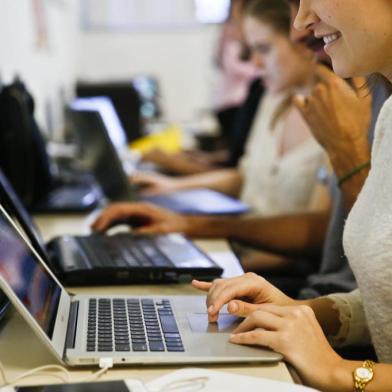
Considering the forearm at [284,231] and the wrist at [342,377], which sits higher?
the wrist at [342,377]

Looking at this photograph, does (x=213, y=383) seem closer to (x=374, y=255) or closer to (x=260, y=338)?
(x=260, y=338)

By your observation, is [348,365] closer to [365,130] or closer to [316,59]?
[365,130]

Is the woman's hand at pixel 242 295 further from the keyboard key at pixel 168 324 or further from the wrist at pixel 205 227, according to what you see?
the wrist at pixel 205 227

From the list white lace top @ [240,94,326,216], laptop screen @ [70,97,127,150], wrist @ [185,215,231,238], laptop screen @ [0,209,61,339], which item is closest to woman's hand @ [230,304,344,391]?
laptop screen @ [0,209,61,339]

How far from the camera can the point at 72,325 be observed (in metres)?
0.86

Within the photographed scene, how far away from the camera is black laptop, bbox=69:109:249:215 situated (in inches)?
74.2

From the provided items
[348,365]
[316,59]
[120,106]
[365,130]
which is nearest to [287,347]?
[348,365]

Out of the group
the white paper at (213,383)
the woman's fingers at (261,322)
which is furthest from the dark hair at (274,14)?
the white paper at (213,383)

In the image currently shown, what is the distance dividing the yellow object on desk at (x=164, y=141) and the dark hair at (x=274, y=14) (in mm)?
1138

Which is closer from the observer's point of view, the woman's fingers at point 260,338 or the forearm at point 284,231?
the woman's fingers at point 260,338

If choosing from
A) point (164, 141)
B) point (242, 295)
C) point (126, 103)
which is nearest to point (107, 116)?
point (164, 141)

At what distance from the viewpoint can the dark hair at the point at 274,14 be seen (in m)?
2.01

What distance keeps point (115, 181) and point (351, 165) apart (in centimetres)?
85

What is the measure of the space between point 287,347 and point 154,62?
4.14m
